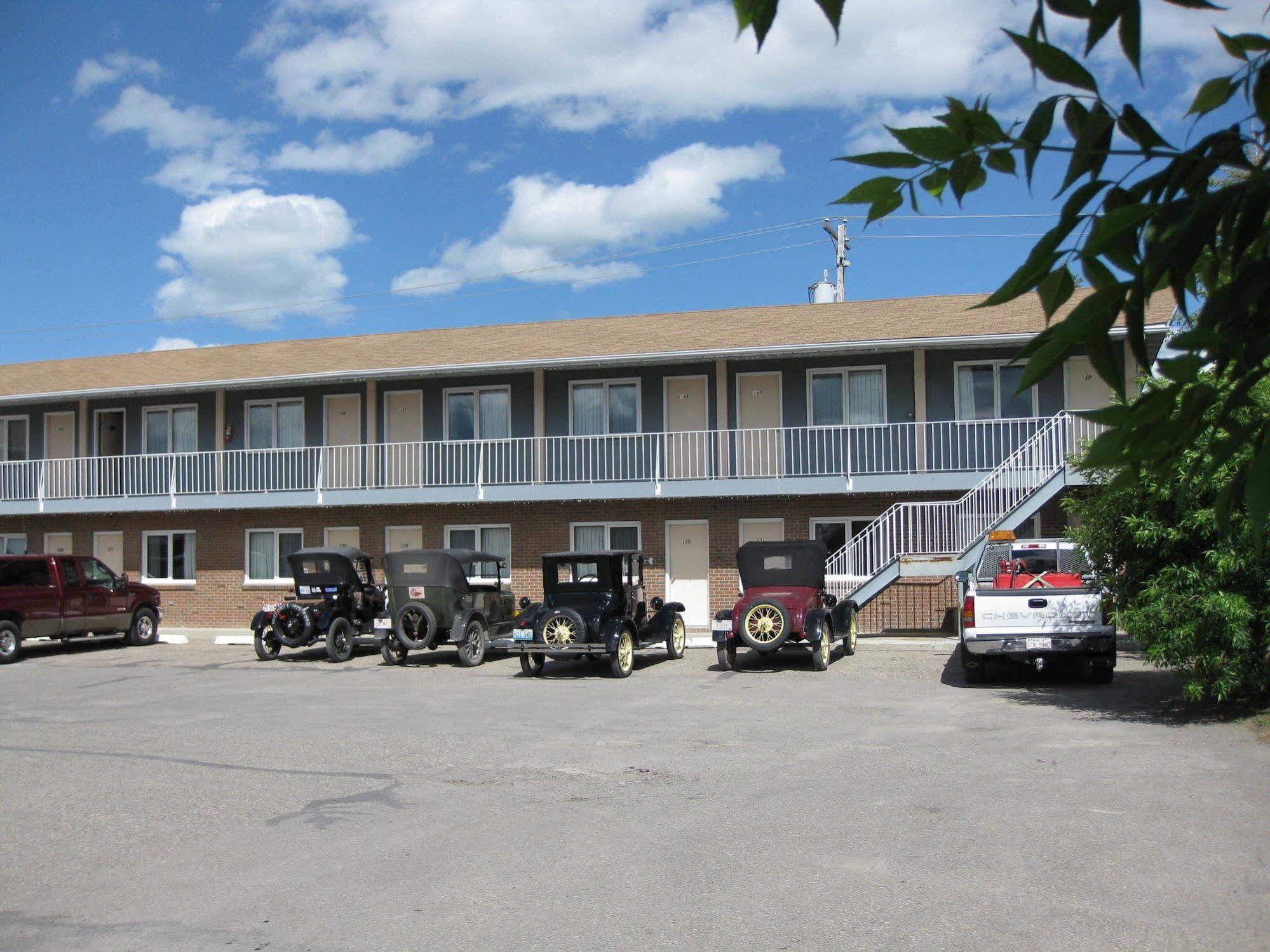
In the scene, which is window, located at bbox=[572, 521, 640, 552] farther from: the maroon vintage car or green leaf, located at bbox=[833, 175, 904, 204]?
green leaf, located at bbox=[833, 175, 904, 204]

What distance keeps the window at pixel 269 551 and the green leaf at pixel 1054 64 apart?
26237 millimetres

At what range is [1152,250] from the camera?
1985 millimetres

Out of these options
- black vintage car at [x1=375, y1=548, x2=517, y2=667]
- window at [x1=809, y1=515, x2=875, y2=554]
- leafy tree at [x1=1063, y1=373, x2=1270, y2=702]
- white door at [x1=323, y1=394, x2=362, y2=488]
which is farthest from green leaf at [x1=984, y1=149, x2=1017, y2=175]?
white door at [x1=323, y1=394, x2=362, y2=488]

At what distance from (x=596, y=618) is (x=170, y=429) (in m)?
16.3

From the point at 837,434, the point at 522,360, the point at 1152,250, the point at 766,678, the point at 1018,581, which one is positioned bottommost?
the point at 766,678

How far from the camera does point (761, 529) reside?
24.0 metres

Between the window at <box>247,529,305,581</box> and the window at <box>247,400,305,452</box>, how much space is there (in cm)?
203

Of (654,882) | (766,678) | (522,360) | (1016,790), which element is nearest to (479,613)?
(766,678)

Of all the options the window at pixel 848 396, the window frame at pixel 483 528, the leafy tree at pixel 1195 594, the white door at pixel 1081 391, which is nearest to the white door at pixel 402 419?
the window frame at pixel 483 528

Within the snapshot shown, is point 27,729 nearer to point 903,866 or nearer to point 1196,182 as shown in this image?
point 903,866

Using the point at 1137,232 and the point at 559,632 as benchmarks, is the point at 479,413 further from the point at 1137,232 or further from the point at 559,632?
the point at 1137,232

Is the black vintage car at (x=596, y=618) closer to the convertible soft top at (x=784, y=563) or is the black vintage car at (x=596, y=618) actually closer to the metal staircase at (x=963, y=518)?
the convertible soft top at (x=784, y=563)

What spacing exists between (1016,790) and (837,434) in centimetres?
1499

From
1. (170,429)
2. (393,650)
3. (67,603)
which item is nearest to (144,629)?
(67,603)
